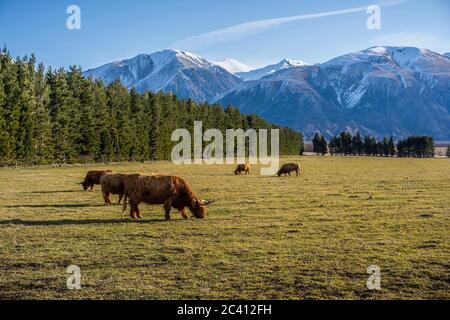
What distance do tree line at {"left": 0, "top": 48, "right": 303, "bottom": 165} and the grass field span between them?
4726 centimetres

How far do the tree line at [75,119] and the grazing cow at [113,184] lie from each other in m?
43.0

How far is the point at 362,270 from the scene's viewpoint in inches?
442

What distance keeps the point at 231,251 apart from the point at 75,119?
70.5m

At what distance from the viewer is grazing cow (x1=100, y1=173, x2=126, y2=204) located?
960 inches

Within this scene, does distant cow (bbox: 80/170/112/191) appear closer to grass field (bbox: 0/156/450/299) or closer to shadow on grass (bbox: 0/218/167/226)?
grass field (bbox: 0/156/450/299)

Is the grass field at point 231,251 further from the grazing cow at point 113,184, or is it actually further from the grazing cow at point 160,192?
the grazing cow at point 113,184

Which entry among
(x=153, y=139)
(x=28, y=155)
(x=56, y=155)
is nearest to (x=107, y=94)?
(x=153, y=139)

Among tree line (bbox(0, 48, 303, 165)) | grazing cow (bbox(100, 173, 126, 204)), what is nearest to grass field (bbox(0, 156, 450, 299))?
grazing cow (bbox(100, 173, 126, 204))

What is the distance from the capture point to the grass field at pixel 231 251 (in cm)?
995

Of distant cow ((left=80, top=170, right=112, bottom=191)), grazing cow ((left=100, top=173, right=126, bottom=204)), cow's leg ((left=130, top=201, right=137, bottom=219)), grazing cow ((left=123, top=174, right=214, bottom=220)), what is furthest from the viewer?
distant cow ((left=80, top=170, right=112, bottom=191))

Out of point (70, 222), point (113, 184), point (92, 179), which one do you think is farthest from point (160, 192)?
point (92, 179)

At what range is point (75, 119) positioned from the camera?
3061 inches

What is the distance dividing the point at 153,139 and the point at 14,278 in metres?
88.4
